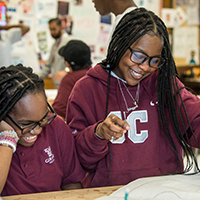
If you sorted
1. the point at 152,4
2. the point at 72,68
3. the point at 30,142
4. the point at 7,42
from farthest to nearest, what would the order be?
the point at 152,4, the point at 7,42, the point at 72,68, the point at 30,142

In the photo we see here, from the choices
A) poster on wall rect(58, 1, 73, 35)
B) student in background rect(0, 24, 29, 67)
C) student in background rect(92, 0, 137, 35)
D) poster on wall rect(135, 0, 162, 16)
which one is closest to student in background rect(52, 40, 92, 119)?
student in background rect(0, 24, 29, 67)

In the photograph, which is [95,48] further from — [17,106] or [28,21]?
[17,106]

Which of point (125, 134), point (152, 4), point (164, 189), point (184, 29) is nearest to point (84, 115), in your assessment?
point (125, 134)

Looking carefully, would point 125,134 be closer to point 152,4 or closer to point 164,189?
point 164,189

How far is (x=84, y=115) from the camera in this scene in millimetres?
1079

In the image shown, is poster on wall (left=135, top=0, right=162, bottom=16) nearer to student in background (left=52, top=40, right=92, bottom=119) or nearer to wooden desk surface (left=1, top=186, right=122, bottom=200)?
student in background (left=52, top=40, right=92, bottom=119)

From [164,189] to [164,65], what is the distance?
0.50 metres

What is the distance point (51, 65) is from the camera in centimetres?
367

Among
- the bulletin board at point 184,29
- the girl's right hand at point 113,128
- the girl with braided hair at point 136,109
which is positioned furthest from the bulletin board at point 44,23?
the girl's right hand at point 113,128

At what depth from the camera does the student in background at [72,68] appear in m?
2.05

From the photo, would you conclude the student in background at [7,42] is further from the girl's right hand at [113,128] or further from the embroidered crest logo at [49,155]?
the girl's right hand at [113,128]

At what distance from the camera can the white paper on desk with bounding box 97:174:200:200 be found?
78 cm

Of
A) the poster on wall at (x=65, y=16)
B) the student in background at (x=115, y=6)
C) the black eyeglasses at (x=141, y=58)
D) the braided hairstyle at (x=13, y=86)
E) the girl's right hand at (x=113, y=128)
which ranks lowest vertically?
the girl's right hand at (x=113, y=128)

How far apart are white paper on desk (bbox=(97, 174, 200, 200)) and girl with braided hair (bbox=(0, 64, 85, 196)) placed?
0.26 metres
